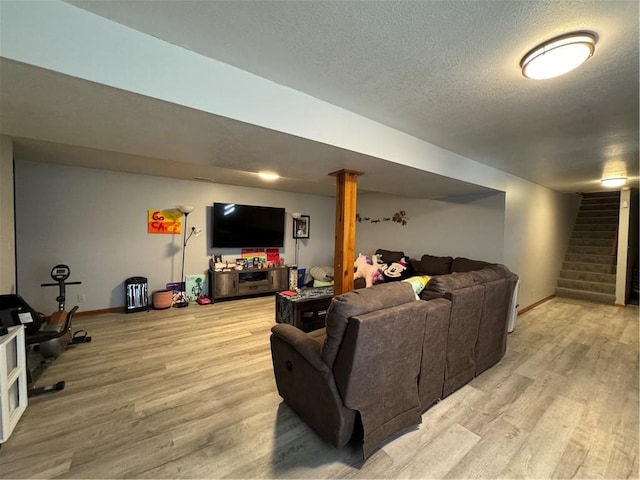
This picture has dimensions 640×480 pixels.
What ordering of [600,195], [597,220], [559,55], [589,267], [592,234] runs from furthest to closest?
[600,195] < [597,220] < [592,234] < [589,267] < [559,55]

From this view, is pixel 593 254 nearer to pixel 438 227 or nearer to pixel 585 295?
pixel 585 295

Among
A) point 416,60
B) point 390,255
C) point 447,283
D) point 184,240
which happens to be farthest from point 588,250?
point 184,240

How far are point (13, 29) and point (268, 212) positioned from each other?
4622 millimetres

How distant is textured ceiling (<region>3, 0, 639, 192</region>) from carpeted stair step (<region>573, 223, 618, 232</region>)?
19.1 ft

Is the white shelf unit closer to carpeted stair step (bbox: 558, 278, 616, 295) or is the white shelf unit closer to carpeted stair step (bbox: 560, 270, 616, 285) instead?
carpeted stair step (bbox: 558, 278, 616, 295)

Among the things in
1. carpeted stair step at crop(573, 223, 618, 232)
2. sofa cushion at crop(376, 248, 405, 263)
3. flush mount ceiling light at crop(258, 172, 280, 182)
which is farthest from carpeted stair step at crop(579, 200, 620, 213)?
flush mount ceiling light at crop(258, 172, 280, 182)

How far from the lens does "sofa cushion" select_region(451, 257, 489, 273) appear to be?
390 cm

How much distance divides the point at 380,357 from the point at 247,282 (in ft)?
13.3

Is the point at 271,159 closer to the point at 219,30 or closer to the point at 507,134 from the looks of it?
the point at 219,30

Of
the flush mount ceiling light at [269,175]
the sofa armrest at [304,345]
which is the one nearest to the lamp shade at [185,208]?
the flush mount ceiling light at [269,175]

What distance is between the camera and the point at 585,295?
5578 millimetres

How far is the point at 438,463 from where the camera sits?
162 cm

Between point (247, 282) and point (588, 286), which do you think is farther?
point (588, 286)

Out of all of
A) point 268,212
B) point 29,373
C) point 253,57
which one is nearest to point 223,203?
point 268,212
